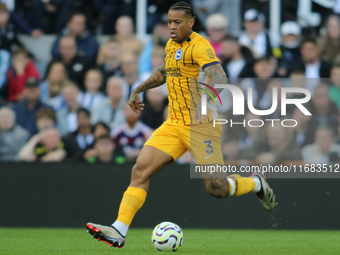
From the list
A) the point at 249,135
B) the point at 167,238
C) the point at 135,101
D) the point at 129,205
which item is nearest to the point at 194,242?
the point at 167,238

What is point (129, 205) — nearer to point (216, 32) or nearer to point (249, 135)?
point (249, 135)

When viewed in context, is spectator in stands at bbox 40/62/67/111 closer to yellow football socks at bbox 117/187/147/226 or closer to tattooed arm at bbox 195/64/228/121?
yellow football socks at bbox 117/187/147/226

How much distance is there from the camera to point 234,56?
9.72 meters

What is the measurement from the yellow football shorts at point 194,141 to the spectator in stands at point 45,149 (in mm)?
3377

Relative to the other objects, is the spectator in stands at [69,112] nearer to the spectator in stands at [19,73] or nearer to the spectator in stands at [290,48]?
the spectator in stands at [19,73]

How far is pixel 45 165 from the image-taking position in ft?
28.6

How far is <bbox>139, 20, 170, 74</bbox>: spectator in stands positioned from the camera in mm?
10219

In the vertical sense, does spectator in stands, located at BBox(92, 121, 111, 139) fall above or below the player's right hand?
below

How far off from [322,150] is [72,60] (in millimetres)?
4614

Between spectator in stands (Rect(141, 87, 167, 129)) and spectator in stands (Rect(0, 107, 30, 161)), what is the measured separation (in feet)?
6.27

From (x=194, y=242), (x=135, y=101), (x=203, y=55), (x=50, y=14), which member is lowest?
(x=194, y=242)

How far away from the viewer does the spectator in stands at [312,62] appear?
9.45m

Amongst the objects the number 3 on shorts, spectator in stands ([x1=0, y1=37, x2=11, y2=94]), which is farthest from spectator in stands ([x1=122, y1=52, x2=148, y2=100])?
the number 3 on shorts

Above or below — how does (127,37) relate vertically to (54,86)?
above
